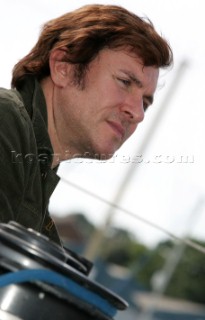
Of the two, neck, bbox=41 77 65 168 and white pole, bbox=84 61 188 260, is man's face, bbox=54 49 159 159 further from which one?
white pole, bbox=84 61 188 260

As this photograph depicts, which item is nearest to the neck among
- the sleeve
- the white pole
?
the sleeve

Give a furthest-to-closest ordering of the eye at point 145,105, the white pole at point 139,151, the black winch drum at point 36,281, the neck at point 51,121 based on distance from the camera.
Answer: the white pole at point 139,151 → the eye at point 145,105 → the neck at point 51,121 → the black winch drum at point 36,281

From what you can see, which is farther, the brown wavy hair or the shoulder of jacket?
the brown wavy hair

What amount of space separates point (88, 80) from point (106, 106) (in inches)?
4.8

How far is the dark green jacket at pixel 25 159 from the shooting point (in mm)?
1620

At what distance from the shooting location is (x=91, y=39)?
2260mm

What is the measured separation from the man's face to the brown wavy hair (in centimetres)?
6

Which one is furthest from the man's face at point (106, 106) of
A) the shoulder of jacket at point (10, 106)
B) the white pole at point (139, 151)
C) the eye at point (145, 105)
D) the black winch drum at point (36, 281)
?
the white pole at point (139, 151)

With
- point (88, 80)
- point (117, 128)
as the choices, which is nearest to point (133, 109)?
point (117, 128)

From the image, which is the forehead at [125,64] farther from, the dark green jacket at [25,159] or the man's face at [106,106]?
the dark green jacket at [25,159]

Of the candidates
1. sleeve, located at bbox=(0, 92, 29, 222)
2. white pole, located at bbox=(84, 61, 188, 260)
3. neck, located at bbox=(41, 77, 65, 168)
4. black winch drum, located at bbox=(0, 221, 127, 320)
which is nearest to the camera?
black winch drum, located at bbox=(0, 221, 127, 320)

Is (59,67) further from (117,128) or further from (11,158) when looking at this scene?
(11,158)

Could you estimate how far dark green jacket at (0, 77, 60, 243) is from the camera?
1.62 metres

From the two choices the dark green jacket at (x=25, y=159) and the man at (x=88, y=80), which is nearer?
the dark green jacket at (x=25, y=159)
